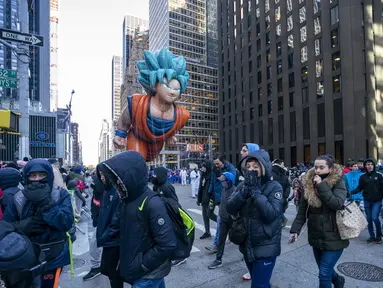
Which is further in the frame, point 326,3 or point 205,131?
point 205,131

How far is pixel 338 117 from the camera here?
105ft

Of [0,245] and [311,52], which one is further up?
[311,52]

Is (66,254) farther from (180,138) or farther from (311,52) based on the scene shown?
(180,138)

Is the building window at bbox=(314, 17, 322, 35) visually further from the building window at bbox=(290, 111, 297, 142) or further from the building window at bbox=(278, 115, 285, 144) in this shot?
the building window at bbox=(278, 115, 285, 144)

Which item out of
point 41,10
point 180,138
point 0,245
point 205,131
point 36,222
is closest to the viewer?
point 0,245

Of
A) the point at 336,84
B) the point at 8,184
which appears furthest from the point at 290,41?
the point at 8,184

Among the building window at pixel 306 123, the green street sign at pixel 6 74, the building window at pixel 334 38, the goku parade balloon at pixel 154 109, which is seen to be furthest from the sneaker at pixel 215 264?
the building window at pixel 334 38

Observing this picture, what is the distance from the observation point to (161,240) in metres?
2.16

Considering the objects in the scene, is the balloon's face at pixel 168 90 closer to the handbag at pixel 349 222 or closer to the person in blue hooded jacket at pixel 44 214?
the person in blue hooded jacket at pixel 44 214

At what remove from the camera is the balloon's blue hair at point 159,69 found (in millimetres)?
5594

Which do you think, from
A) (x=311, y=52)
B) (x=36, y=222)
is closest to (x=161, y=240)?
(x=36, y=222)

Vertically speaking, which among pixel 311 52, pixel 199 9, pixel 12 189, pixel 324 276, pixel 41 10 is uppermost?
pixel 199 9

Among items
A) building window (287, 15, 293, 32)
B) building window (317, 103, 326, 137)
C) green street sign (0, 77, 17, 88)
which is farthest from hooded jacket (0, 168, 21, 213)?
building window (287, 15, 293, 32)

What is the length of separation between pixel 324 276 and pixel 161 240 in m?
2.18
